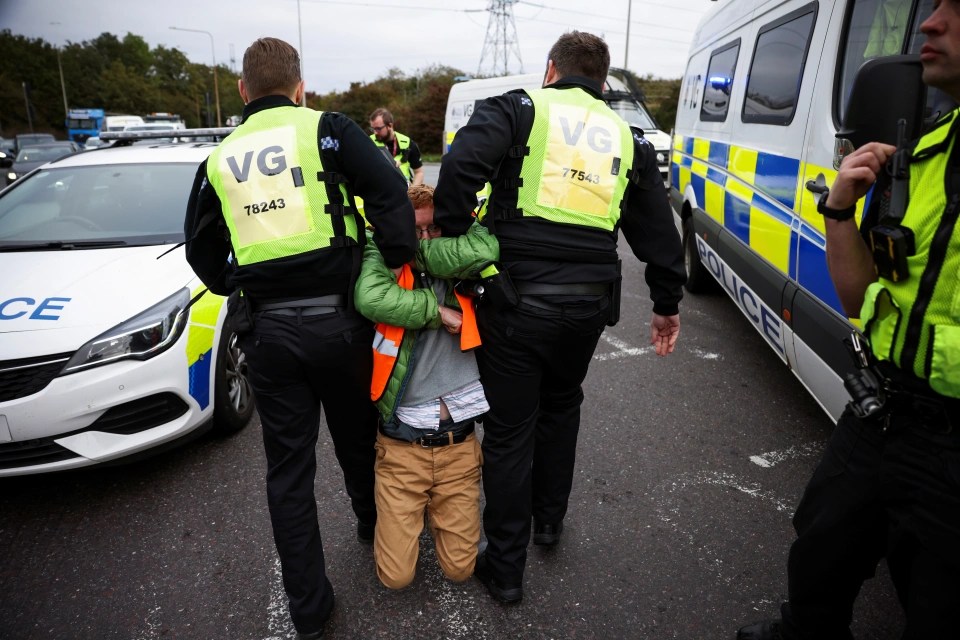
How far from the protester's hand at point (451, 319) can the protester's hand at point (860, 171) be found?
44.2 inches

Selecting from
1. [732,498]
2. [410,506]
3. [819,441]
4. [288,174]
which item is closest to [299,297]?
[288,174]

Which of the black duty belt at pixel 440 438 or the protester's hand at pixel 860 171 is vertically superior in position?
the protester's hand at pixel 860 171

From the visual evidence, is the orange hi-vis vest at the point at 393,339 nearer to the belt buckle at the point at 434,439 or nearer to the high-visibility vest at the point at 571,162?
the belt buckle at the point at 434,439

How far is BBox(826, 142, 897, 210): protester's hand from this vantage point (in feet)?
4.39

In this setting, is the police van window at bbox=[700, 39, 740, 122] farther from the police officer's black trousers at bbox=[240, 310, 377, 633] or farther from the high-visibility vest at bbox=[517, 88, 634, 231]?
the police officer's black trousers at bbox=[240, 310, 377, 633]

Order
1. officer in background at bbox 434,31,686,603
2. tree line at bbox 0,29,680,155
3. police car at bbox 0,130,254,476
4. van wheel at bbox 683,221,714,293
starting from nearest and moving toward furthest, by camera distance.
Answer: officer in background at bbox 434,31,686,603
police car at bbox 0,130,254,476
van wheel at bbox 683,221,714,293
tree line at bbox 0,29,680,155

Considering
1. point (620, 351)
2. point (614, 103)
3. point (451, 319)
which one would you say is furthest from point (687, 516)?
point (614, 103)

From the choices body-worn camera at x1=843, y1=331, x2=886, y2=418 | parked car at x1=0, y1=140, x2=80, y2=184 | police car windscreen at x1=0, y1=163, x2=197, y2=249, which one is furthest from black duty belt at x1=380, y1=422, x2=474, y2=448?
parked car at x1=0, y1=140, x2=80, y2=184

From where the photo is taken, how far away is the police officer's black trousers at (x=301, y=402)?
195 centimetres

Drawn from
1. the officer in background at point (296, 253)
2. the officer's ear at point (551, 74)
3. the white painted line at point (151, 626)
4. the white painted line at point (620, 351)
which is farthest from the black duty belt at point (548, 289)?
the white painted line at point (620, 351)

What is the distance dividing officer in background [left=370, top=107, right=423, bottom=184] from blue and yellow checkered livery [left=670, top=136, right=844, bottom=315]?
293cm

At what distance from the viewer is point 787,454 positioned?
320cm

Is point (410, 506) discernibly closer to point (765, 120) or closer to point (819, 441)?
point (819, 441)

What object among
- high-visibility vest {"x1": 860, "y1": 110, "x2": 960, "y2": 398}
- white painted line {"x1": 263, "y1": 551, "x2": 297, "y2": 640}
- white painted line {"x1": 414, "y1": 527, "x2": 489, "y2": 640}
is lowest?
white painted line {"x1": 263, "y1": 551, "x2": 297, "y2": 640}
